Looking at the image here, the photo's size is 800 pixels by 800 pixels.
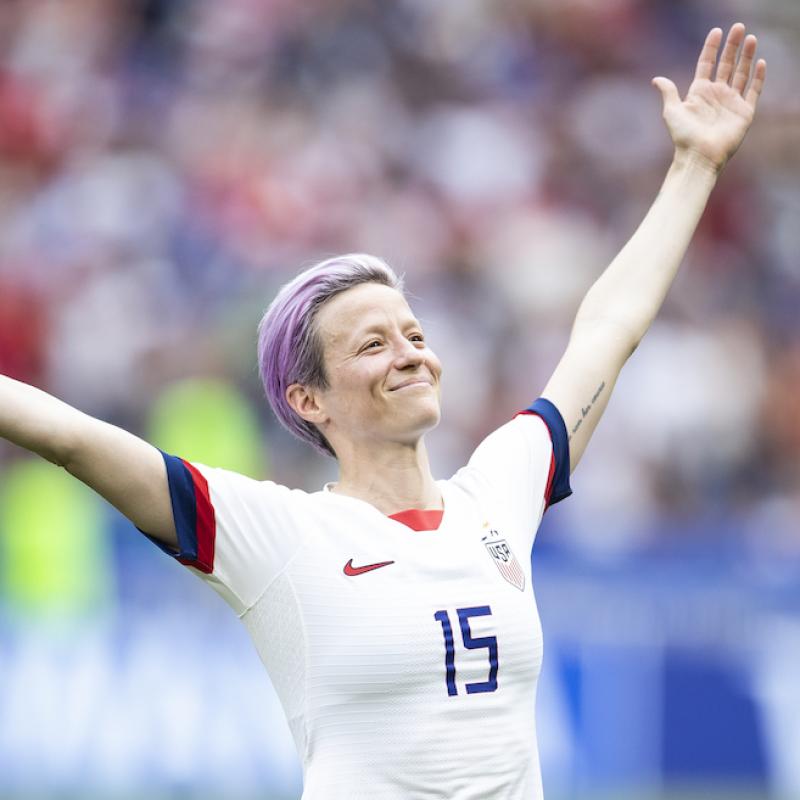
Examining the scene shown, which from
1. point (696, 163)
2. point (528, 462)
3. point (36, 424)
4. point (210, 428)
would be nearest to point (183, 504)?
point (36, 424)

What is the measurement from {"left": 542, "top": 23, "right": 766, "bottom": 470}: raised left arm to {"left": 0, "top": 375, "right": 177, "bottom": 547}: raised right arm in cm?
109

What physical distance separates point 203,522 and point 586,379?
1.08 metres

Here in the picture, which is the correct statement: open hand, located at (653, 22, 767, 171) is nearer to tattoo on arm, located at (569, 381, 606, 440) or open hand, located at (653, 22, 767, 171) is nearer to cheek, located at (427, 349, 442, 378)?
Result: tattoo on arm, located at (569, 381, 606, 440)

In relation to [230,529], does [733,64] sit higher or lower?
higher

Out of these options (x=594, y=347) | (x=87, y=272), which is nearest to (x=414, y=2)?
(x=87, y=272)

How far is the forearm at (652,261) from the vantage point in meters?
3.65

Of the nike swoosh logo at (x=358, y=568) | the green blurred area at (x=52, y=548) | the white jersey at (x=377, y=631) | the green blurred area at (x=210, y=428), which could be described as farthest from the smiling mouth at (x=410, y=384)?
the green blurred area at (x=210, y=428)

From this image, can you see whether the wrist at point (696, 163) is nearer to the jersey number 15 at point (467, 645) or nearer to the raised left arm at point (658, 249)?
the raised left arm at point (658, 249)

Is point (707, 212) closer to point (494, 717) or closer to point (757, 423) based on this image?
point (757, 423)

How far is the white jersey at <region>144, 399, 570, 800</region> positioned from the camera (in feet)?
9.34

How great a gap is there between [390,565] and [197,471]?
0.42 m

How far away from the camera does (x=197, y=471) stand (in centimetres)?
293

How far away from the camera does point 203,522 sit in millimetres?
2914

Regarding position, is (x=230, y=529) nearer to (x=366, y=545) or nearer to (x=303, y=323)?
(x=366, y=545)
